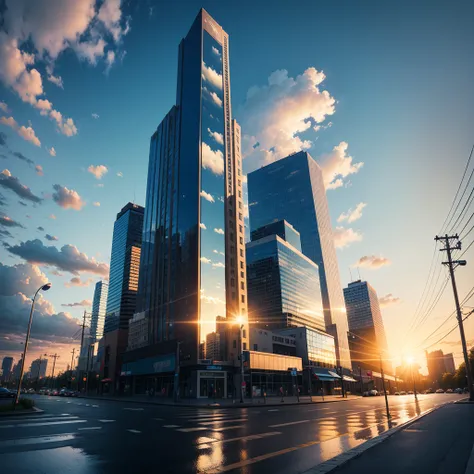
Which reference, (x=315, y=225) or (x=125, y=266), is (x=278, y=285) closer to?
(x=315, y=225)

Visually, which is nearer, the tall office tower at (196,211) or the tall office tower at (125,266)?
the tall office tower at (196,211)

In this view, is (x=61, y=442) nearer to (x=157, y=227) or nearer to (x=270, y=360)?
(x=270, y=360)

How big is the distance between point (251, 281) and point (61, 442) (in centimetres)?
12118

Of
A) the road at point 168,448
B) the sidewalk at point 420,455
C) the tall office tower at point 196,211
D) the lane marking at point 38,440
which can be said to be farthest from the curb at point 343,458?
the tall office tower at point 196,211

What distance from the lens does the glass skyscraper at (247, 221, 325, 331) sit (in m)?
120

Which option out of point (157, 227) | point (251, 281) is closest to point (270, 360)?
point (157, 227)

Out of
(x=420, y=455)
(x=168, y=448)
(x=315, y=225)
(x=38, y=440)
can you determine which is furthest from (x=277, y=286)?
(x=420, y=455)

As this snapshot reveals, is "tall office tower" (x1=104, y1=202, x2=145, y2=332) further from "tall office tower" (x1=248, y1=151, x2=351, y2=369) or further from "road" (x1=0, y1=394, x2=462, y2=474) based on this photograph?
"road" (x1=0, y1=394, x2=462, y2=474)

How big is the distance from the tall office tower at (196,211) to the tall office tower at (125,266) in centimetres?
7668

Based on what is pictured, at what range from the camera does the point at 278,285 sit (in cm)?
12031

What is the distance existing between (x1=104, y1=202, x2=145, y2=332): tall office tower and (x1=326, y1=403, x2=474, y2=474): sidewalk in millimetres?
167031

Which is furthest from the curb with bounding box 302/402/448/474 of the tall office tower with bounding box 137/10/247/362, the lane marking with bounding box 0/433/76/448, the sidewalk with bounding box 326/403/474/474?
the tall office tower with bounding box 137/10/247/362

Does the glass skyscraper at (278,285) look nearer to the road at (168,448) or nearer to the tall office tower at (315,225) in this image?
the tall office tower at (315,225)

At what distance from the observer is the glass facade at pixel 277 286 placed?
119562 millimetres
